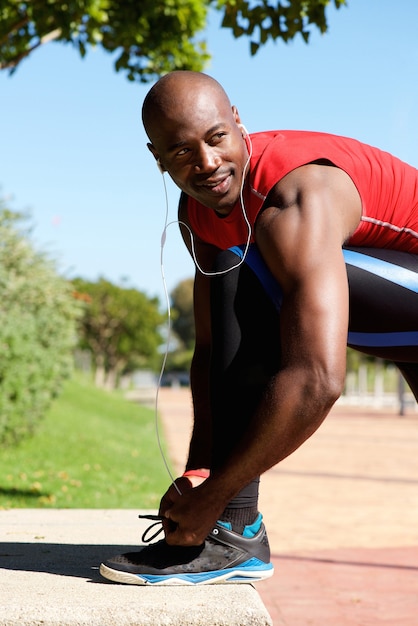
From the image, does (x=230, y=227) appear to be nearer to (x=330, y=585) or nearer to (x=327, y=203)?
(x=327, y=203)

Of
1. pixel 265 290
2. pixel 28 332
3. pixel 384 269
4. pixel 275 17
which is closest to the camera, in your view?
Result: pixel 265 290

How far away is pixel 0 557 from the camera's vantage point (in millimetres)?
2281

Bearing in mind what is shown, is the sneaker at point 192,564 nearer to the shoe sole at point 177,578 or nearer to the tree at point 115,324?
the shoe sole at point 177,578

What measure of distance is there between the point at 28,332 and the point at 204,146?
28.2 ft

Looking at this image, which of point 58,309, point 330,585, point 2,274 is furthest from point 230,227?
point 58,309

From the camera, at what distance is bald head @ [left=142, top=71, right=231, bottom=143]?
1.95 metres

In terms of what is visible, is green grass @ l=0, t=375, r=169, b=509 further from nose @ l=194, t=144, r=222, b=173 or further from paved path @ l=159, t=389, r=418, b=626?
nose @ l=194, t=144, r=222, b=173

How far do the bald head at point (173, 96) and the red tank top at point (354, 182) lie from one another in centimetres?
19

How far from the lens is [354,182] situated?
194 centimetres

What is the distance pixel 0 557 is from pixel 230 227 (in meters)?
1.13

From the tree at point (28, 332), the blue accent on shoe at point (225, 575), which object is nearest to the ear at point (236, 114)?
the blue accent on shoe at point (225, 575)

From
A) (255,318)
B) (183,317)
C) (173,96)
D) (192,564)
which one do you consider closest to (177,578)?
(192,564)

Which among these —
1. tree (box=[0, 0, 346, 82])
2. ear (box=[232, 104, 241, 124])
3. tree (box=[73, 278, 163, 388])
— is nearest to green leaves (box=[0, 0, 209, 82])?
tree (box=[0, 0, 346, 82])

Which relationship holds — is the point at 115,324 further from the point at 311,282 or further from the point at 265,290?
the point at 311,282
